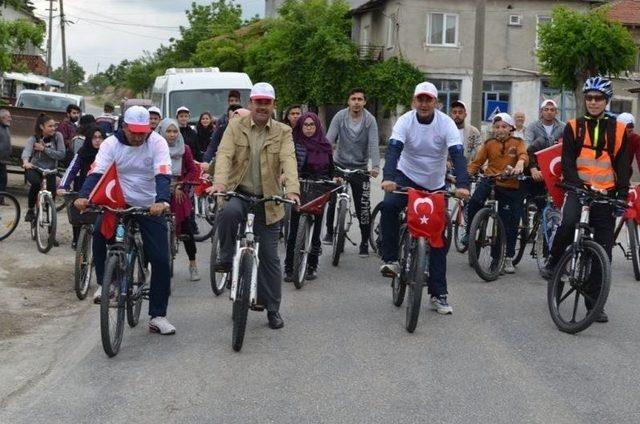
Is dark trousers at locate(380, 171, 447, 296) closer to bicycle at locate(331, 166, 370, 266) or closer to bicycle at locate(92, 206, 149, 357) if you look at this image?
bicycle at locate(92, 206, 149, 357)

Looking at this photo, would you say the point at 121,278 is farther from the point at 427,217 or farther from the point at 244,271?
the point at 427,217

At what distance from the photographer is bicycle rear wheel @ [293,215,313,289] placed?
36.6 ft

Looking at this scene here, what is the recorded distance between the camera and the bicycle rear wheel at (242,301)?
7.99 metres

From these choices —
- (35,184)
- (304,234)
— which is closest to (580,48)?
(35,184)

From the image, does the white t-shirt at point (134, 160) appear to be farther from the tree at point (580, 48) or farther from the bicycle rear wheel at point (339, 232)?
the tree at point (580, 48)

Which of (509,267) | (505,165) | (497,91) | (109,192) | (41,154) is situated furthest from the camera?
(497,91)

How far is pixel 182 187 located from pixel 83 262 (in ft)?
5.54

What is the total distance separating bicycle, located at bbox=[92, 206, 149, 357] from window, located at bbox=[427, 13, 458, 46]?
154 feet

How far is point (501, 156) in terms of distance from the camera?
12.3m

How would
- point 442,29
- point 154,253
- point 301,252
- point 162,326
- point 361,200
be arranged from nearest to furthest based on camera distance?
1. point 154,253
2. point 162,326
3. point 301,252
4. point 361,200
5. point 442,29

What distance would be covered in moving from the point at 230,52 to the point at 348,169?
2362 inches

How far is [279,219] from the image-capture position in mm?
8766

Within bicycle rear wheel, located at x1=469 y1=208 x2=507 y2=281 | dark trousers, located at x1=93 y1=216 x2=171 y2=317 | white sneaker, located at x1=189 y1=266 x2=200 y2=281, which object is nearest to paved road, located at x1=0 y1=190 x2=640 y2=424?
dark trousers, located at x1=93 y1=216 x2=171 y2=317

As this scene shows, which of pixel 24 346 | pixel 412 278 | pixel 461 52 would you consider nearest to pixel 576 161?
pixel 412 278
